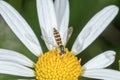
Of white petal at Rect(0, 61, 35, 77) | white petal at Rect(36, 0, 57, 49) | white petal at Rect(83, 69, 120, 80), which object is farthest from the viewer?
white petal at Rect(36, 0, 57, 49)

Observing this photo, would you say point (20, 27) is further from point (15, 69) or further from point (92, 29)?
point (92, 29)

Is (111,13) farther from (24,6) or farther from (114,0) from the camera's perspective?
(24,6)

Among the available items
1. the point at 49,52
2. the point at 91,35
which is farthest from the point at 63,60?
the point at 91,35

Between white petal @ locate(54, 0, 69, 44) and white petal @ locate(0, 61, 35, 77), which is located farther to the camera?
white petal @ locate(54, 0, 69, 44)

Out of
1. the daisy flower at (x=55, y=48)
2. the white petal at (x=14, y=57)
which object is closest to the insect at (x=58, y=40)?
the daisy flower at (x=55, y=48)

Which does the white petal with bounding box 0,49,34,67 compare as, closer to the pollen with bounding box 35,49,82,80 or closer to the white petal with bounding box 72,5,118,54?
the pollen with bounding box 35,49,82,80

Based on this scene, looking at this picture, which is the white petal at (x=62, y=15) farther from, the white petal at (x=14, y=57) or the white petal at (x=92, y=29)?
the white petal at (x=14, y=57)

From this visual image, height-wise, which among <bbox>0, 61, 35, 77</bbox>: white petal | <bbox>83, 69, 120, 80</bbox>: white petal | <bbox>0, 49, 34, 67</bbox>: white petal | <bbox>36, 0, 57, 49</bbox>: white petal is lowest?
<bbox>83, 69, 120, 80</bbox>: white petal

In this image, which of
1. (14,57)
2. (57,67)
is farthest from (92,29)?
(14,57)

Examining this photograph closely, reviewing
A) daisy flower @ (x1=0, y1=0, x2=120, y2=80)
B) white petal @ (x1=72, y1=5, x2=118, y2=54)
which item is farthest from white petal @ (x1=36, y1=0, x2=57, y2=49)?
white petal @ (x1=72, y1=5, x2=118, y2=54)
